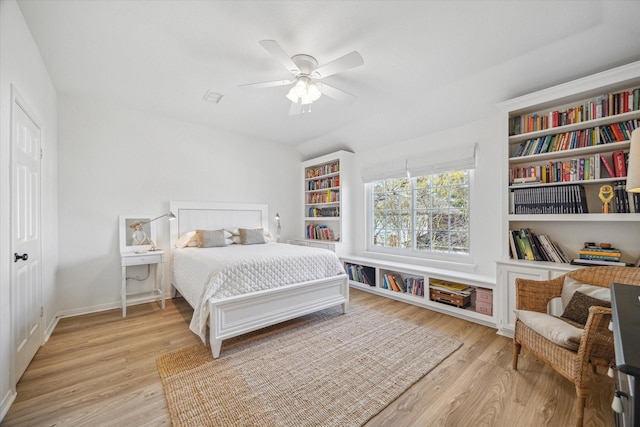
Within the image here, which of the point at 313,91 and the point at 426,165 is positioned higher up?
the point at 313,91

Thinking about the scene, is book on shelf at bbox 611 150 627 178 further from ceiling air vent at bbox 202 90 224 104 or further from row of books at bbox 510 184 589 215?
ceiling air vent at bbox 202 90 224 104

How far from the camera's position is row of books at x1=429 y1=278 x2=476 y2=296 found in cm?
305

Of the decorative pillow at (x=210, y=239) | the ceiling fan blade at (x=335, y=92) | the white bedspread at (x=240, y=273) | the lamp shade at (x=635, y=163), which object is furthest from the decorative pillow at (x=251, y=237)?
the lamp shade at (x=635, y=163)

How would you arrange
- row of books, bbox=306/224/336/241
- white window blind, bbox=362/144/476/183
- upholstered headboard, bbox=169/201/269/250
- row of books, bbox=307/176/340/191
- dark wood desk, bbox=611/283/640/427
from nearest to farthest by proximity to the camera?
dark wood desk, bbox=611/283/640/427
white window blind, bbox=362/144/476/183
upholstered headboard, bbox=169/201/269/250
row of books, bbox=307/176/340/191
row of books, bbox=306/224/336/241

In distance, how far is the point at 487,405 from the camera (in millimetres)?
1647

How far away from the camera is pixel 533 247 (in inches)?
99.5

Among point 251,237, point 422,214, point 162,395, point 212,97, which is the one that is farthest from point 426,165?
point 162,395

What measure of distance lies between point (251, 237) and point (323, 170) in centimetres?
187

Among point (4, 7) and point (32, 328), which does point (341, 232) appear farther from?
point (4, 7)

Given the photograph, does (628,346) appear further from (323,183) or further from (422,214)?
(323,183)

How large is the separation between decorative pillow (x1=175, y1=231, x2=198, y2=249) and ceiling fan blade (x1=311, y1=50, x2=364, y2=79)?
2.71 metres

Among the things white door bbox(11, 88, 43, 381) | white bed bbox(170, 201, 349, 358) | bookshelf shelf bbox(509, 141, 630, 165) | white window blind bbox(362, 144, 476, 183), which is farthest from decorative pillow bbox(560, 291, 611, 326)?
white door bbox(11, 88, 43, 381)

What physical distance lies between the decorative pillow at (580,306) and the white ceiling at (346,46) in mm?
1921

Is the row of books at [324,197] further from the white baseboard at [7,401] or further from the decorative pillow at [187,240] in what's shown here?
the white baseboard at [7,401]
